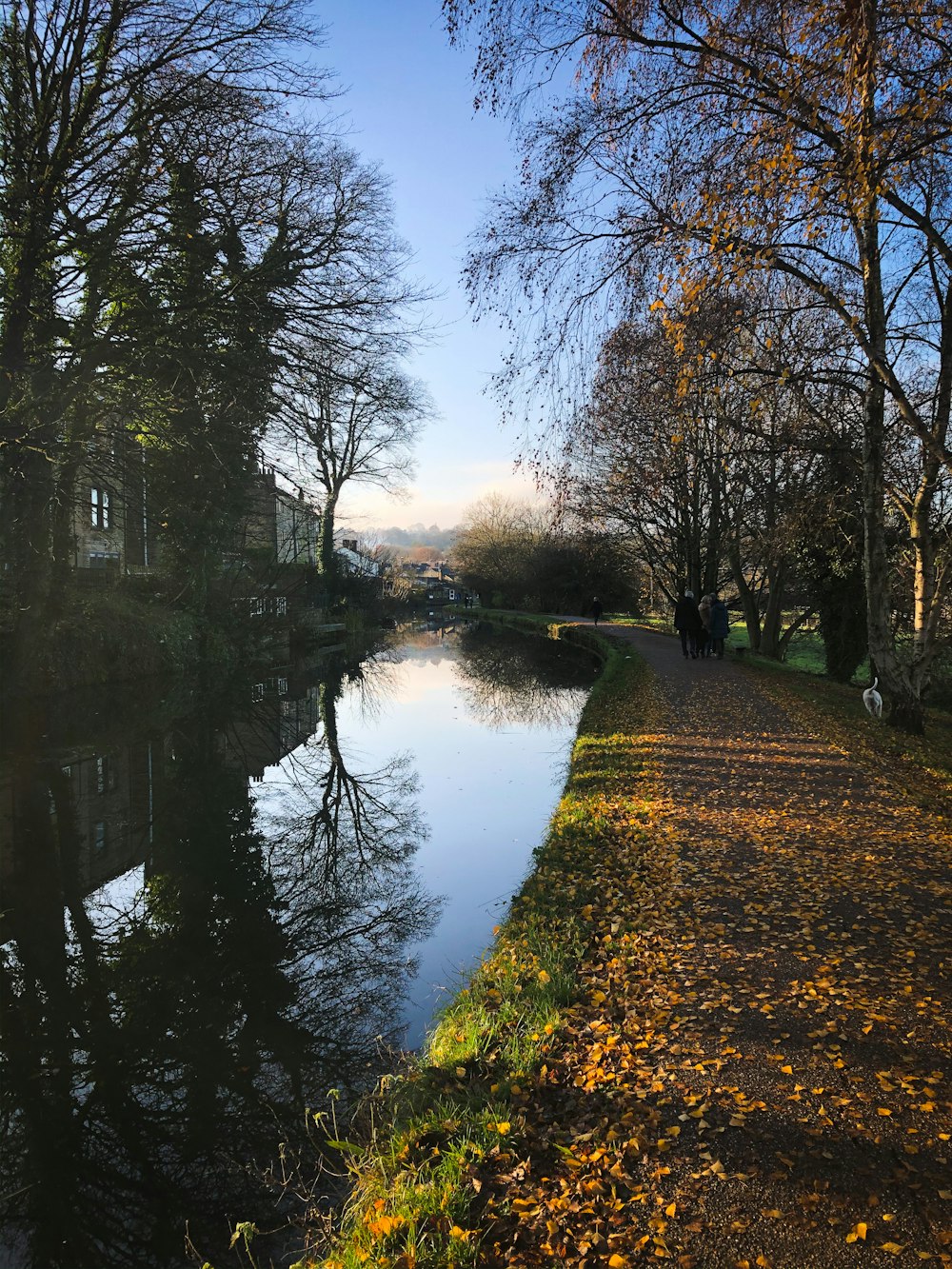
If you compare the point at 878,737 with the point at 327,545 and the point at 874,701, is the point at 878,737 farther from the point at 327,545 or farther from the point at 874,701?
the point at 327,545

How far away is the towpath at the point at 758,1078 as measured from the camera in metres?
2.59

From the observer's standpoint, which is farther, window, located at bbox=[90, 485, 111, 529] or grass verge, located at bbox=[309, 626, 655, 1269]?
window, located at bbox=[90, 485, 111, 529]

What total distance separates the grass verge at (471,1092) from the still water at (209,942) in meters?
0.51

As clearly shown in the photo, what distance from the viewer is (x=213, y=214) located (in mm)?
8711

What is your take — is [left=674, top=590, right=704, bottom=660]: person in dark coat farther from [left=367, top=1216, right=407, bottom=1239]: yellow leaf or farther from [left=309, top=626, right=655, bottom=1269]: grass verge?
[left=367, top=1216, right=407, bottom=1239]: yellow leaf

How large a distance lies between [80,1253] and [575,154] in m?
8.02

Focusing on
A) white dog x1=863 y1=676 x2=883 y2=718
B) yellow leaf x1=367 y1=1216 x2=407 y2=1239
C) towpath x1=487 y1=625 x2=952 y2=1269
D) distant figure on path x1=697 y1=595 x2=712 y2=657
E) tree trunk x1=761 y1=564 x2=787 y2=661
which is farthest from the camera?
tree trunk x1=761 y1=564 x2=787 y2=661

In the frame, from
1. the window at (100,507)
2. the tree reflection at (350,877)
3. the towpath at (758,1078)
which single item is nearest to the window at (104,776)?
the tree reflection at (350,877)

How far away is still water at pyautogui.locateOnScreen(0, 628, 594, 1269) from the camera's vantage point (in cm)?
375

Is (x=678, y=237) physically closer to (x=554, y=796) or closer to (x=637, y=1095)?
(x=637, y=1095)

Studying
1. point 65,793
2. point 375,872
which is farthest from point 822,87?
point 65,793

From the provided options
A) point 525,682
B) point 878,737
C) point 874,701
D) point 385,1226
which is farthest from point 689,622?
point 385,1226

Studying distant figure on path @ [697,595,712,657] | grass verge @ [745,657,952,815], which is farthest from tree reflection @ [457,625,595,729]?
grass verge @ [745,657,952,815]

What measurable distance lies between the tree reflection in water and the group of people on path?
1396cm
